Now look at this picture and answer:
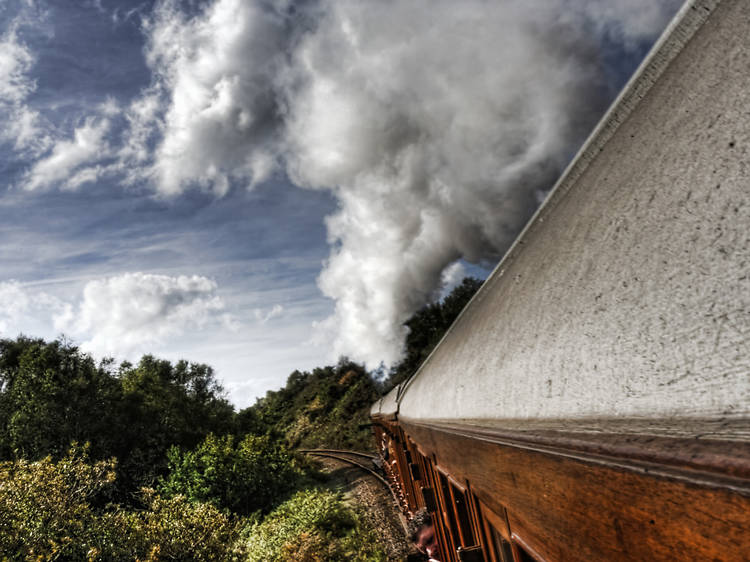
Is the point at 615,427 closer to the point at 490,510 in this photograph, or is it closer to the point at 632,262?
the point at 632,262

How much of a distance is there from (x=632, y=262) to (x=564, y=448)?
16.4 inches

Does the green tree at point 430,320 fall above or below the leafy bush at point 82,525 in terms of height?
above

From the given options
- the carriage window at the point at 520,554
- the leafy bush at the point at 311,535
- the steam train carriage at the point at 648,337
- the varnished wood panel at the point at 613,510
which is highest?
the steam train carriage at the point at 648,337

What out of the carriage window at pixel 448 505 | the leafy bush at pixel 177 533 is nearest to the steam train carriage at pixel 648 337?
the carriage window at pixel 448 505

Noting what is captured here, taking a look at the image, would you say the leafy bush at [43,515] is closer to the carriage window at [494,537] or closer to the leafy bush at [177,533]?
the leafy bush at [177,533]

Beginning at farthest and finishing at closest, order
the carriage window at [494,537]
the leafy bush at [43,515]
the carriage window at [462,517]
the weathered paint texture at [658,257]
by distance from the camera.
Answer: the leafy bush at [43,515] → the carriage window at [462,517] → the carriage window at [494,537] → the weathered paint texture at [658,257]

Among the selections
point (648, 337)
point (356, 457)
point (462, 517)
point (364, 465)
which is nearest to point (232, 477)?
point (364, 465)

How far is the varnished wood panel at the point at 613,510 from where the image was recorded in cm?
49

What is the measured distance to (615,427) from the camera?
759 mm

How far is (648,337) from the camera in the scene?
76cm

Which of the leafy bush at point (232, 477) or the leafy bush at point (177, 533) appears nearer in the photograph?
the leafy bush at point (177, 533)

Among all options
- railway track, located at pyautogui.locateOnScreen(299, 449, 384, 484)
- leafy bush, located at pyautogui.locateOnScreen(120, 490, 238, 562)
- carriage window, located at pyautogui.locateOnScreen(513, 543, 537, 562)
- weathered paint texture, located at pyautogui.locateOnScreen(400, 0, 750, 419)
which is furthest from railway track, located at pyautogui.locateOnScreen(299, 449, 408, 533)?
weathered paint texture, located at pyautogui.locateOnScreen(400, 0, 750, 419)

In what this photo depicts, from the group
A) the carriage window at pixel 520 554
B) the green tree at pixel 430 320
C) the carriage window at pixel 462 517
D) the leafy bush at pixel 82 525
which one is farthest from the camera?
the green tree at pixel 430 320

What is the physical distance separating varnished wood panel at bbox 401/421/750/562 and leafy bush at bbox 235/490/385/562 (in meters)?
8.43
